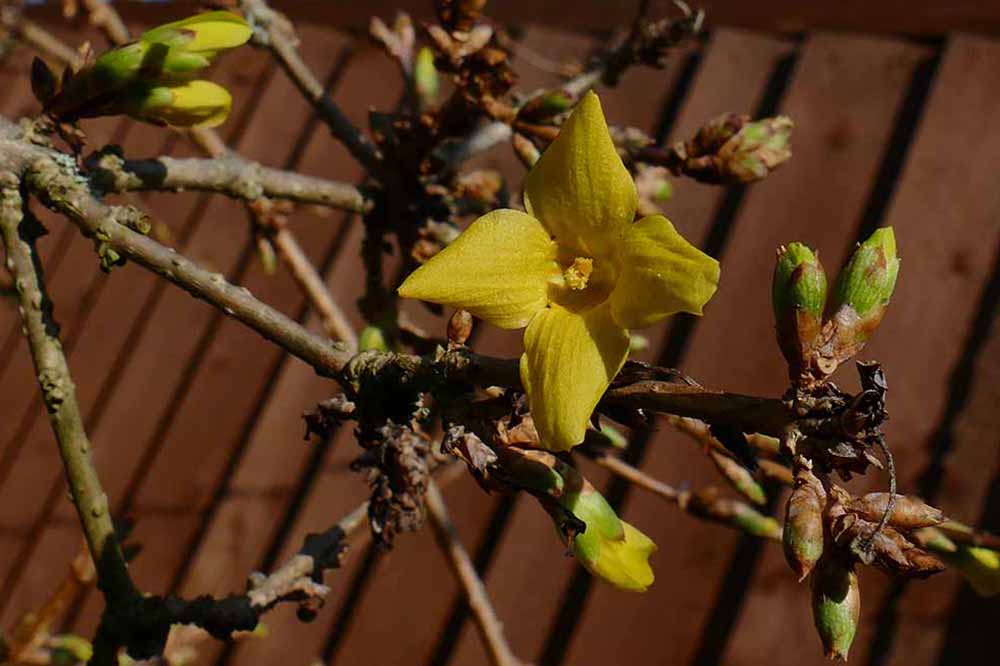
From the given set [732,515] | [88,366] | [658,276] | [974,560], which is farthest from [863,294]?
[88,366]

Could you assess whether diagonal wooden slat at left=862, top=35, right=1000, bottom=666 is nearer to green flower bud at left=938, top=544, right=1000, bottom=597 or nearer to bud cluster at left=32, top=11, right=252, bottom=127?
green flower bud at left=938, top=544, right=1000, bottom=597

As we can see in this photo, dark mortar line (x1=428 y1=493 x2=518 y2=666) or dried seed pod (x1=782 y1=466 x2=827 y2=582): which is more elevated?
dried seed pod (x1=782 y1=466 x2=827 y2=582)

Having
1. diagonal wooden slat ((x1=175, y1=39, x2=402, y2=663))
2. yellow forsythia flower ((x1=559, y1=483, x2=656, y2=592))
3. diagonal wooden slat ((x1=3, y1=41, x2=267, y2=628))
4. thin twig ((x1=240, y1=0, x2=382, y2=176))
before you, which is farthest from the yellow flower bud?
diagonal wooden slat ((x1=3, y1=41, x2=267, y2=628))

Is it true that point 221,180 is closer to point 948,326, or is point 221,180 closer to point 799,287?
point 799,287

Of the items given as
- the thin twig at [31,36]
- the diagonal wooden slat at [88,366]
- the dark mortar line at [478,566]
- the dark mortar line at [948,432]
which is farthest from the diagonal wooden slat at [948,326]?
the diagonal wooden slat at [88,366]

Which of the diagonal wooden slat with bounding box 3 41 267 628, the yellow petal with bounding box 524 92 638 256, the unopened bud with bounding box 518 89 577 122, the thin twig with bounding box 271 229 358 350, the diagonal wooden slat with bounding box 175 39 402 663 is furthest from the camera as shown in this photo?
the diagonal wooden slat with bounding box 3 41 267 628

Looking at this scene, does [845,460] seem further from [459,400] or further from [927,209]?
[927,209]

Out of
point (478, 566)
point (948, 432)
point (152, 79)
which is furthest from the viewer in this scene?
point (478, 566)
